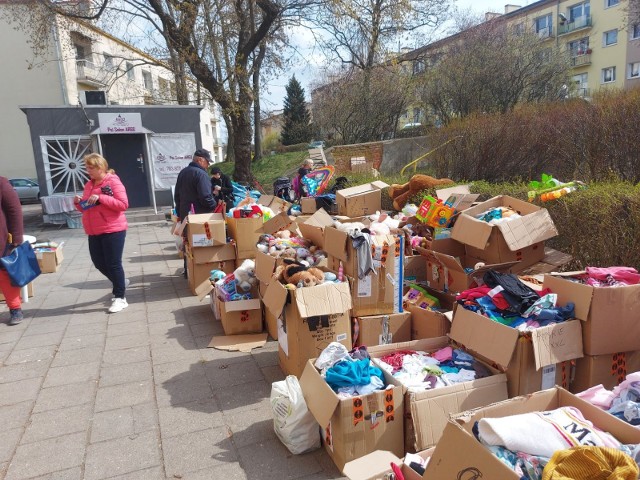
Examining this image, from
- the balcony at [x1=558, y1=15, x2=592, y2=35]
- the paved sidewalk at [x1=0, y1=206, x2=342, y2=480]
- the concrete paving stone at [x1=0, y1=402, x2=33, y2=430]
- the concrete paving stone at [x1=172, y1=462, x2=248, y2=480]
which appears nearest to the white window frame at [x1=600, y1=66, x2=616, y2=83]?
the balcony at [x1=558, y1=15, x2=592, y2=35]

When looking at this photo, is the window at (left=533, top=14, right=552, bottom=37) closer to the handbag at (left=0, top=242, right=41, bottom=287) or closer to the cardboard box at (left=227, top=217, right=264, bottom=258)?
the cardboard box at (left=227, top=217, right=264, bottom=258)

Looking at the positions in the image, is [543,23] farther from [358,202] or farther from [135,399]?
[135,399]

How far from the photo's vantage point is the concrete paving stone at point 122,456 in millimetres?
2553

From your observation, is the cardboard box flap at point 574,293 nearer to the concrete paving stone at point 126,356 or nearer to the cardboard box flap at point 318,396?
the cardboard box flap at point 318,396

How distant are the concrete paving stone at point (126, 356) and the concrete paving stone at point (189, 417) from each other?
3.28 ft

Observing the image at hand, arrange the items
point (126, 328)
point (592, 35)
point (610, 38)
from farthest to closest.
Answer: point (592, 35) < point (610, 38) < point (126, 328)

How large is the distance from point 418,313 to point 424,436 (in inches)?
52.3

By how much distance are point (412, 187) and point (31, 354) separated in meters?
5.29

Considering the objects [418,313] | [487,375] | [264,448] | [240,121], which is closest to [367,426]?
[264,448]

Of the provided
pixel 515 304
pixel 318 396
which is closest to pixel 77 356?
pixel 318 396

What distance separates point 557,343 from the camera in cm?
258

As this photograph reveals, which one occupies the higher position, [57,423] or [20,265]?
[20,265]

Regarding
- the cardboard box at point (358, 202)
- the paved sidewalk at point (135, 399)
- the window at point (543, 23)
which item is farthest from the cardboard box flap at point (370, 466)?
the window at point (543, 23)

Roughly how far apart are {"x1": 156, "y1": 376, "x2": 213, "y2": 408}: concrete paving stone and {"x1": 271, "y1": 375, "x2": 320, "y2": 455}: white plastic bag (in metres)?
0.84
